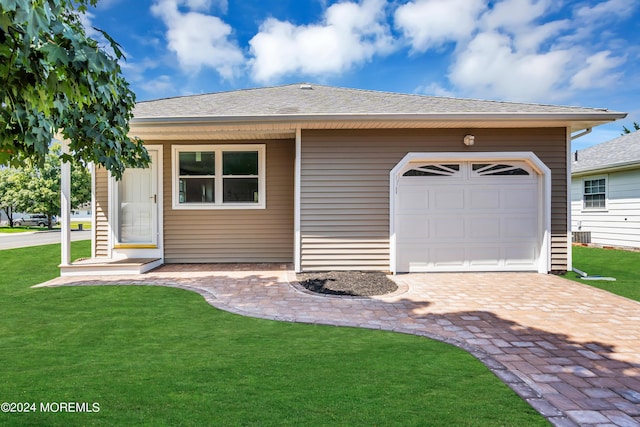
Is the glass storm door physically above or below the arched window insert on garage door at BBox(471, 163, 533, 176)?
below

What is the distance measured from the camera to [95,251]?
771cm

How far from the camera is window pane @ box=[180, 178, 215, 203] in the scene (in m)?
7.75

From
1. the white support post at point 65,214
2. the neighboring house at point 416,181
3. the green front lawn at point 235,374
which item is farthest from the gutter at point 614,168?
the white support post at point 65,214

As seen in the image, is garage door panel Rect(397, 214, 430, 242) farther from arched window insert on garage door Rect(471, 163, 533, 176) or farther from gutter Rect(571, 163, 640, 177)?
gutter Rect(571, 163, 640, 177)

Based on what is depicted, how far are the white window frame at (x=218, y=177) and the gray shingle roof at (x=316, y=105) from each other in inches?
36.9

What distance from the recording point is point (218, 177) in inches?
307

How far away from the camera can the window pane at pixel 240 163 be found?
7.82m


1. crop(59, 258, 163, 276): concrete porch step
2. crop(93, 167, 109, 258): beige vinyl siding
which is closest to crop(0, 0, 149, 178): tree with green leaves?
crop(59, 258, 163, 276): concrete porch step

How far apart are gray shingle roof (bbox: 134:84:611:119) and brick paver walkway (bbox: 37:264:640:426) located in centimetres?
304

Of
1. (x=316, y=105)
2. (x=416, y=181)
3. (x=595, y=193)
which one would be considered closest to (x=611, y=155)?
(x=595, y=193)

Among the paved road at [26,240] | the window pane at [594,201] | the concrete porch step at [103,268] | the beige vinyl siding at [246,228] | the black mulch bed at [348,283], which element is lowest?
the paved road at [26,240]

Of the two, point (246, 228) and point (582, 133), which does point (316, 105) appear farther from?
point (582, 133)

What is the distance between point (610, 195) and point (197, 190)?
43.0 ft

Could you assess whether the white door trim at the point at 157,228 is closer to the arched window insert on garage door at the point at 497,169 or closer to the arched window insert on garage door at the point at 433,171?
the arched window insert on garage door at the point at 433,171
